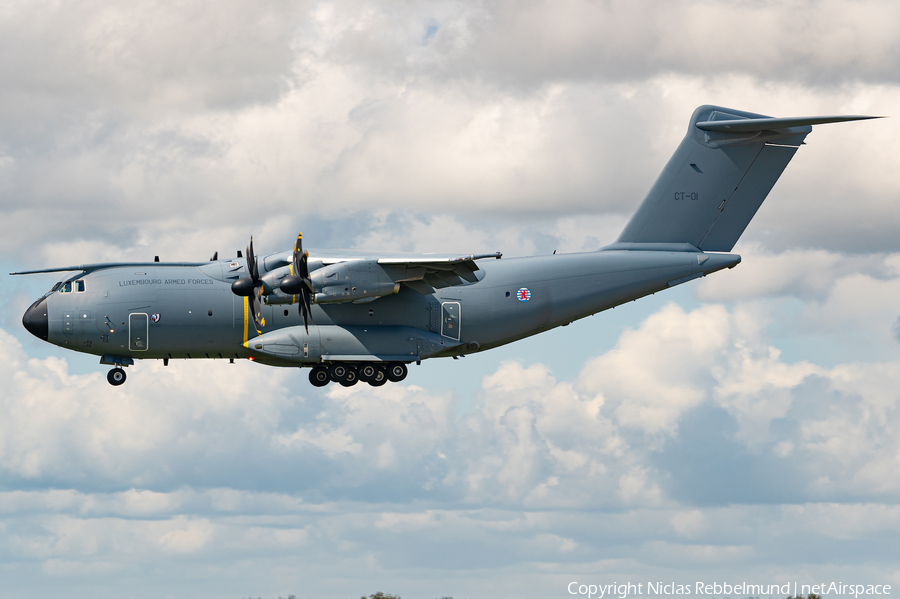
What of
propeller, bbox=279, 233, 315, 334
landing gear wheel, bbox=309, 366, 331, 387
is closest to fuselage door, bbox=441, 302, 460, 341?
landing gear wheel, bbox=309, 366, 331, 387

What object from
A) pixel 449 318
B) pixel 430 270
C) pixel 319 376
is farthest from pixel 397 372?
pixel 430 270

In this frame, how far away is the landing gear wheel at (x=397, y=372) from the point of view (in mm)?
38000

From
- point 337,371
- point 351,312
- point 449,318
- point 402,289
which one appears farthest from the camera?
point 337,371

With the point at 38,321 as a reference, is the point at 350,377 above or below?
below

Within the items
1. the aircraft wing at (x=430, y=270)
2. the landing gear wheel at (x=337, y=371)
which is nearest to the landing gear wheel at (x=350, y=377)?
the landing gear wheel at (x=337, y=371)

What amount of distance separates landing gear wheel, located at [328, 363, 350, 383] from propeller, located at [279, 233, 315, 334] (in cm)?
399

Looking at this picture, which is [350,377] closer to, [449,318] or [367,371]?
[367,371]

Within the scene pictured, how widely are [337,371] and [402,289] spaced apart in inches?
160

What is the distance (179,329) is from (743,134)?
23577 millimetres

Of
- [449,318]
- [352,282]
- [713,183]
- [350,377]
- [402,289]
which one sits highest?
[713,183]

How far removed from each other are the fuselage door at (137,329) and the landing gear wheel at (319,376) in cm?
635

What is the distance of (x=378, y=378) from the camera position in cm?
3809

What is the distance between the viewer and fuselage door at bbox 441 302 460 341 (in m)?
37.7

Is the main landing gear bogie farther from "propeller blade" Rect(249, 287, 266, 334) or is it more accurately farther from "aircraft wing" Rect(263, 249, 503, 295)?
"aircraft wing" Rect(263, 249, 503, 295)
